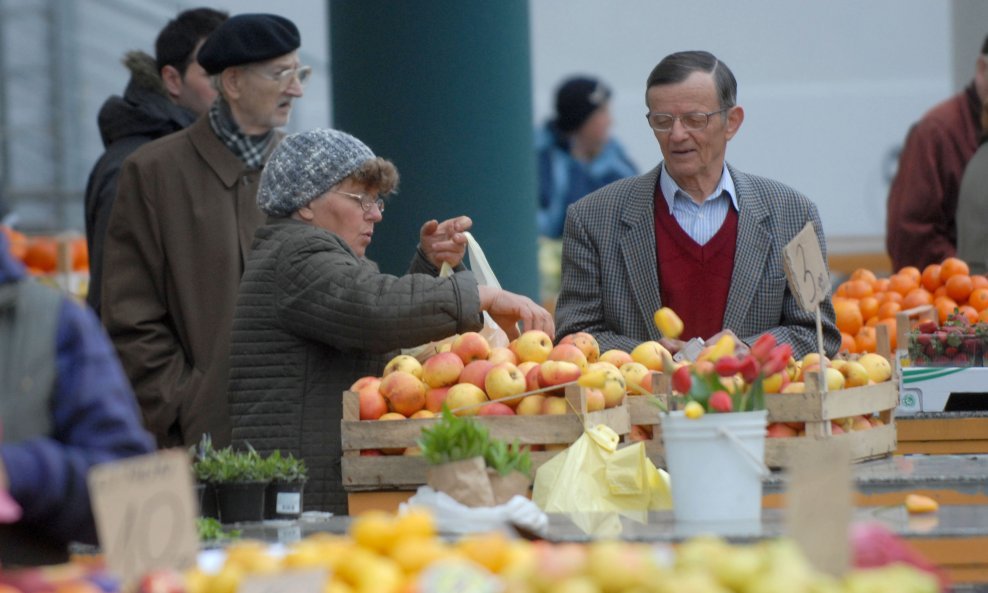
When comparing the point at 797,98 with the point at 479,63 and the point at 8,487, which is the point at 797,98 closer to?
the point at 479,63

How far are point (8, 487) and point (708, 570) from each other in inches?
38.0

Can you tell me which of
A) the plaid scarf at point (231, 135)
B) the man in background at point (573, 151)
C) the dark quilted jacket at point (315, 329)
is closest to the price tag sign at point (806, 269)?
the dark quilted jacket at point (315, 329)

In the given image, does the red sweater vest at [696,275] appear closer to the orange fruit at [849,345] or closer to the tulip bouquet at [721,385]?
the orange fruit at [849,345]

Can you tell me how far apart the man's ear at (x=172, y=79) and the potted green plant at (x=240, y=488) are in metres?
2.60

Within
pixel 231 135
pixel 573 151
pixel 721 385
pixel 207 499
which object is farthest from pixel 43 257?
pixel 721 385

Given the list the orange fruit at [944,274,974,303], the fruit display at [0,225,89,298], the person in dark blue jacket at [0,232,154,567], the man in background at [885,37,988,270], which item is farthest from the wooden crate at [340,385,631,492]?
the fruit display at [0,225,89,298]

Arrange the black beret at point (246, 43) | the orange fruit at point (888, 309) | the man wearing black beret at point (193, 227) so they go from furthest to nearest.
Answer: the orange fruit at point (888, 309)
the black beret at point (246, 43)
the man wearing black beret at point (193, 227)

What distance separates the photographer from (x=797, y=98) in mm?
11562

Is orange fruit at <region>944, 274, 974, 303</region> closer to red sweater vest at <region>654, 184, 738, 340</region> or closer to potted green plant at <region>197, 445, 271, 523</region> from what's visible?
red sweater vest at <region>654, 184, 738, 340</region>

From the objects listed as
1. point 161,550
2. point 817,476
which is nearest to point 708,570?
point 817,476

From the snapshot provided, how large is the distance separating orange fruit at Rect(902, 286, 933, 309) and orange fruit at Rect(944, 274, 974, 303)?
0.08 meters

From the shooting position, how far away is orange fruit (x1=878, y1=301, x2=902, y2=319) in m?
5.50

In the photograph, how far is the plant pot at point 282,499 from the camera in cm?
332

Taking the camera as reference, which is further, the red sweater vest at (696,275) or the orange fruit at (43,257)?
the orange fruit at (43,257)
